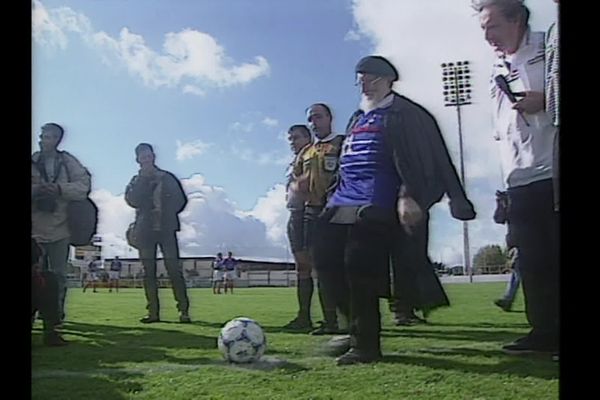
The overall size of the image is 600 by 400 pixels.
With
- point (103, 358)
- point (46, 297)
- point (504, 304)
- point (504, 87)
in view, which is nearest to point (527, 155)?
point (504, 87)

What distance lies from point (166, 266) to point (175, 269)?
4 centimetres

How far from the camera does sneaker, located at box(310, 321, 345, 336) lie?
115 inches

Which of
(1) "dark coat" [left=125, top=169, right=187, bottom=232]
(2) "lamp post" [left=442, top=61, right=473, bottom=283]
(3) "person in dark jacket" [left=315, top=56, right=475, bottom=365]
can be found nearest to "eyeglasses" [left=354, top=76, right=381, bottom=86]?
(3) "person in dark jacket" [left=315, top=56, right=475, bottom=365]

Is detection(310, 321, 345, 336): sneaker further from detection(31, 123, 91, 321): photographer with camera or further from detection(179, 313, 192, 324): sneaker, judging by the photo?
detection(31, 123, 91, 321): photographer with camera

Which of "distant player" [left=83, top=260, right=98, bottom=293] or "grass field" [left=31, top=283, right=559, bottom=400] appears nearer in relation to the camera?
"grass field" [left=31, top=283, right=559, bottom=400]

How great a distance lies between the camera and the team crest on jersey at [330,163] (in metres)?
2.94

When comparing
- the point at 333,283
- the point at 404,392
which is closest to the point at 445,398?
the point at 404,392

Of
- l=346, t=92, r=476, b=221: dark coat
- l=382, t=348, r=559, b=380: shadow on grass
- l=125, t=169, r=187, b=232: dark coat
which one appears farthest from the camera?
l=125, t=169, r=187, b=232: dark coat

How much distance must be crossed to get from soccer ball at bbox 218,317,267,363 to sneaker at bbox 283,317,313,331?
0.31ft

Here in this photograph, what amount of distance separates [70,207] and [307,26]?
107 centimetres

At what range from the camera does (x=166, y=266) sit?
300 centimetres

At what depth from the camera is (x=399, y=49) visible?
Answer: 287cm
